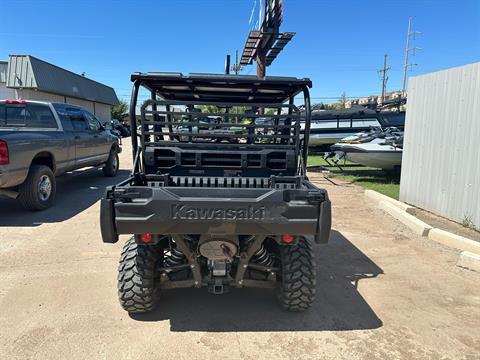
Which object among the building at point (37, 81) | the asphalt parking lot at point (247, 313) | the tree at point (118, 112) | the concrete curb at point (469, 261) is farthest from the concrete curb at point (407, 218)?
the tree at point (118, 112)

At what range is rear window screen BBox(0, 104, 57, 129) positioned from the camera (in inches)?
279

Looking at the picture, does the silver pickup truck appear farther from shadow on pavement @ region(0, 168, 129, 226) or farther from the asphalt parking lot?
the asphalt parking lot

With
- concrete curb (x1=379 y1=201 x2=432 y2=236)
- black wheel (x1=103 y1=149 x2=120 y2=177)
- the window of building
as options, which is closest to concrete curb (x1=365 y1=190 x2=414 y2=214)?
concrete curb (x1=379 y1=201 x2=432 y2=236)

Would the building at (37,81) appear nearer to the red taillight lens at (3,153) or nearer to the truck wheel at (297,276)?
the red taillight lens at (3,153)

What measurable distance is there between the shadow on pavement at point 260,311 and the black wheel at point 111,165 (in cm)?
769

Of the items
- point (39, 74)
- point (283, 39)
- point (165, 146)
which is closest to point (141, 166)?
point (165, 146)

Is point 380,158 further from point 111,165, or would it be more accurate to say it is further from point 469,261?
point 111,165

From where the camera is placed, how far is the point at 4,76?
23531mm

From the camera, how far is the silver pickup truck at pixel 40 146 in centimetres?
586

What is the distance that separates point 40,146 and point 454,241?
6774 mm

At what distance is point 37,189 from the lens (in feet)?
21.2

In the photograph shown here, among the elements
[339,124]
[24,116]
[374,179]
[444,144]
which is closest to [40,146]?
[24,116]

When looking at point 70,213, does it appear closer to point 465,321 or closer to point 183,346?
point 183,346

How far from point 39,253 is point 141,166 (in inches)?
87.8
